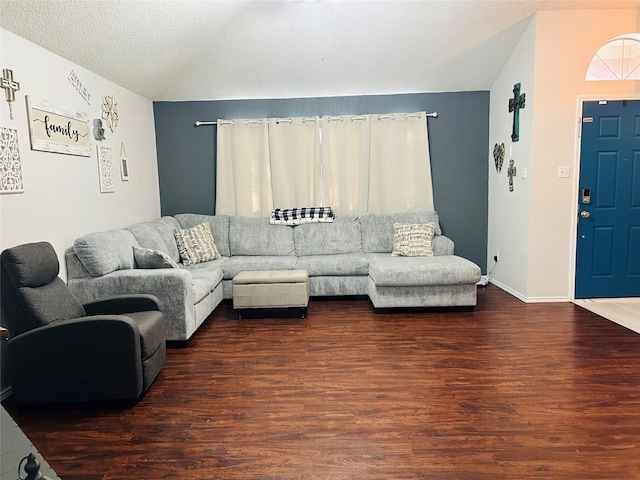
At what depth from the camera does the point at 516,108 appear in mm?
4379

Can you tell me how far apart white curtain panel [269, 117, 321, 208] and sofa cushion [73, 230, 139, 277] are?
80.8 inches

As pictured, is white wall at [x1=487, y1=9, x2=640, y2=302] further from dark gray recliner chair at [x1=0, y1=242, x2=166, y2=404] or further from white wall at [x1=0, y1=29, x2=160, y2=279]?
white wall at [x1=0, y1=29, x2=160, y2=279]

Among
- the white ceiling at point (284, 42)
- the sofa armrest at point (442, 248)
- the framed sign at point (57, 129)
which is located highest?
the white ceiling at point (284, 42)

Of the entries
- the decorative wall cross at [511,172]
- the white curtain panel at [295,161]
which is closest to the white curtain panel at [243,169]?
the white curtain panel at [295,161]

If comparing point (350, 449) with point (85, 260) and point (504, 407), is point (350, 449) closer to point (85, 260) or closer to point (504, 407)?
point (504, 407)

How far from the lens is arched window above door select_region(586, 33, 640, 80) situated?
186 inches

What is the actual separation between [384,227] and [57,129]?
3.28 meters

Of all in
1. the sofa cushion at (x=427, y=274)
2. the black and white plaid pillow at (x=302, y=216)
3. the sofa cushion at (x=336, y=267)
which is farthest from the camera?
the black and white plaid pillow at (x=302, y=216)

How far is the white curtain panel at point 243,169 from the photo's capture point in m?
5.16

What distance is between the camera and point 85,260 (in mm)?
3189

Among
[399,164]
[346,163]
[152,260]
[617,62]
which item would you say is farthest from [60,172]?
[617,62]

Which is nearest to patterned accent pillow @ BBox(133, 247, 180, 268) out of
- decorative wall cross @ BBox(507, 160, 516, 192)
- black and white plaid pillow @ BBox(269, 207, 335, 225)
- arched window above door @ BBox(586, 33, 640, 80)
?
black and white plaid pillow @ BBox(269, 207, 335, 225)

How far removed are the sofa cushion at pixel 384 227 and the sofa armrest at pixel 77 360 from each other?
3.03m

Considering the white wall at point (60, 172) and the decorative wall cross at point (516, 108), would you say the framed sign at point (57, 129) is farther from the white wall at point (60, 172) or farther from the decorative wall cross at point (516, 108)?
the decorative wall cross at point (516, 108)
